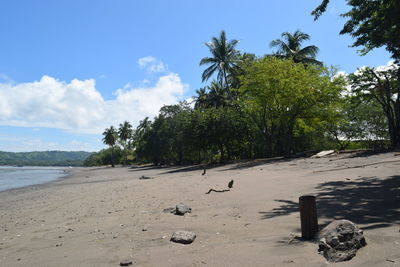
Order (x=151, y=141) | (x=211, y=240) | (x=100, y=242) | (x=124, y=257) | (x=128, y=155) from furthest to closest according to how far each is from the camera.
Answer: (x=128, y=155), (x=151, y=141), (x=100, y=242), (x=211, y=240), (x=124, y=257)

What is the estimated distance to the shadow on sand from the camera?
17.5 ft

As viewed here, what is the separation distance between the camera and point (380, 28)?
8.75m

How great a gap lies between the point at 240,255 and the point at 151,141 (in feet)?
171

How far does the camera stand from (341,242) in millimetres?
3740

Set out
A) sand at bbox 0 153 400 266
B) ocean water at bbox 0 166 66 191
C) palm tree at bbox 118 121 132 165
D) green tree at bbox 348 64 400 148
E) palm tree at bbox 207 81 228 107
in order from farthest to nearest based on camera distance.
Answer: palm tree at bbox 118 121 132 165
palm tree at bbox 207 81 228 107
ocean water at bbox 0 166 66 191
green tree at bbox 348 64 400 148
sand at bbox 0 153 400 266

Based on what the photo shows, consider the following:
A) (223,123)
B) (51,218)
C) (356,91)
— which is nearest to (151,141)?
(223,123)

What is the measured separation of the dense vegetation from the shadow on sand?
4.18 m

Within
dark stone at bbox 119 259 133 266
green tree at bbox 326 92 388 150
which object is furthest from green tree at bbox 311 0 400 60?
green tree at bbox 326 92 388 150

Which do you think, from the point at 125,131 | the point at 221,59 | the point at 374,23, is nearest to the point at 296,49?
the point at 221,59

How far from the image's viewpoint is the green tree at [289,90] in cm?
2473

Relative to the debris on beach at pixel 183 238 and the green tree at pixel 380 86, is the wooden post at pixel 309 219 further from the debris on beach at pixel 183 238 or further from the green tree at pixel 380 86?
the green tree at pixel 380 86

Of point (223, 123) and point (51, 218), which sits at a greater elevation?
point (223, 123)

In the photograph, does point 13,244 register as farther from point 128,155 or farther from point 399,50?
point 128,155

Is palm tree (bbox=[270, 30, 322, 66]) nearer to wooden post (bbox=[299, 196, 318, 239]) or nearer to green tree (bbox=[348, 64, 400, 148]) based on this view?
green tree (bbox=[348, 64, 400, 148])
